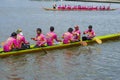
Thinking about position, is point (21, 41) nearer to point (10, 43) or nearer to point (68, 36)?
point (10, 43)

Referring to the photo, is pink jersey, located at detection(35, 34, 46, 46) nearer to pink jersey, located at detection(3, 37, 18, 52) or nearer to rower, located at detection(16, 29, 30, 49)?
rower, located at detection(16, 29, 30, 49)

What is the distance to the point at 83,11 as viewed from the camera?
217 feet

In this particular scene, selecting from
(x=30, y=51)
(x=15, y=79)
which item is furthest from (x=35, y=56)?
(x=15, y=79)

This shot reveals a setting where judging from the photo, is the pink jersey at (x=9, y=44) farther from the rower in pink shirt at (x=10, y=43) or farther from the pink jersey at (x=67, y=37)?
the pink jersey at (x=67, y=37)

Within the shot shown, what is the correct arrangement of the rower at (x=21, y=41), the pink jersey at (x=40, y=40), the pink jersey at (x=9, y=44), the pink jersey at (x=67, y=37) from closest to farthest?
the pink jersey at (x=9, y=44)
the rower at (x=21, y=41)
the pink jersey at (x=40, y=40)
the pink jersey at (x=67, y=37)

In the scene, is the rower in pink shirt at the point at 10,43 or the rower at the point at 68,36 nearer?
the rower in pink shirt at the point at 10,43

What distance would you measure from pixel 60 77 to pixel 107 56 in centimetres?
580

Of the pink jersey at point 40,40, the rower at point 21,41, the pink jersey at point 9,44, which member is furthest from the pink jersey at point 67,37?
the pink jersey at point 9,44

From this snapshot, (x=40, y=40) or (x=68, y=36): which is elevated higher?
(x=68, y=36)

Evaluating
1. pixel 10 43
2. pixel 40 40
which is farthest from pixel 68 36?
pixel 10 43

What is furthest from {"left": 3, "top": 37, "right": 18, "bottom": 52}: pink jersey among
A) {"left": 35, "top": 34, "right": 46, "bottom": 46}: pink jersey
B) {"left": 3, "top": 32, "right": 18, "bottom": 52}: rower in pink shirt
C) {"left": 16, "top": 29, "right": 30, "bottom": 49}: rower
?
{"left": 35, "top": 34, "right": 46, "bottom": 46}: pink jersey

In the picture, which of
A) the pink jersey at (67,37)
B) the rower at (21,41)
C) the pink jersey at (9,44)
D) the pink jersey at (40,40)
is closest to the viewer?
the pink jersey at (9,44)

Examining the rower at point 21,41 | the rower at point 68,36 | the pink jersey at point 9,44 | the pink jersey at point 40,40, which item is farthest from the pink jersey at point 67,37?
the pink jersey at point 9,44

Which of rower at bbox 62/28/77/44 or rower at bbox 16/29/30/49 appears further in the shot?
rower at bbox 62/28/77/44
